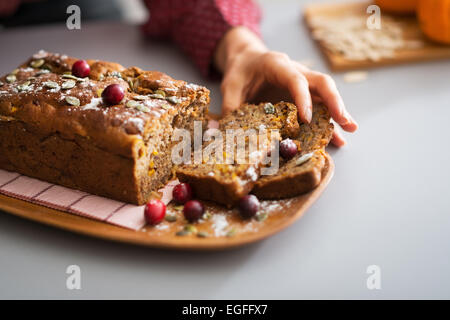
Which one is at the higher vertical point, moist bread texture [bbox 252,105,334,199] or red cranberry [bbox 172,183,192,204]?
moist bread texture [bbox 252,105,334,199]

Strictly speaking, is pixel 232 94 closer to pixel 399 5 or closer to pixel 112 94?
pixel 112 94

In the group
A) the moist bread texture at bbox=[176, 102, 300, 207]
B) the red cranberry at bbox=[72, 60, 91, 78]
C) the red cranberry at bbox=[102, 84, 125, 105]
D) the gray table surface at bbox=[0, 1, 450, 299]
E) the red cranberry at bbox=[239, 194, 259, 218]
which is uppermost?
the red cranberry at bbox=[72, 60, 91, 78]

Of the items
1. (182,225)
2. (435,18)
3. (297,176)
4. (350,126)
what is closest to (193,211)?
(182,225)

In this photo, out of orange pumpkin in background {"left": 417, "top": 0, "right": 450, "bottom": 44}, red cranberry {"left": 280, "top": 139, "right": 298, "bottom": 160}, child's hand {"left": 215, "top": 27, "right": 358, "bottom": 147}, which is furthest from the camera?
orange pumpkin in background {"left": 417, "top": 0, "right": 450, "bottom": 44}

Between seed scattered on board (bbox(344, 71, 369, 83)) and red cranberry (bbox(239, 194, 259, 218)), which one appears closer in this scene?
red cranberry (bbox(239, 194, 259, 218))

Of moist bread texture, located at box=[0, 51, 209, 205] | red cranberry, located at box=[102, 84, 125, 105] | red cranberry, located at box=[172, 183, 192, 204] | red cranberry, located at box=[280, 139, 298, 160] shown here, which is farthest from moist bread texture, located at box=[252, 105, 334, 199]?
red cranberry, located at box=[102, 84, 125, 105]

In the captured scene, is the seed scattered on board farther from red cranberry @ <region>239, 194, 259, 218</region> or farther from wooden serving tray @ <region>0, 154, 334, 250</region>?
red cranberry @ <region>239, 194, 259, 218</region>

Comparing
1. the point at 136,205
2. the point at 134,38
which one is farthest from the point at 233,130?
the point at 134,38
